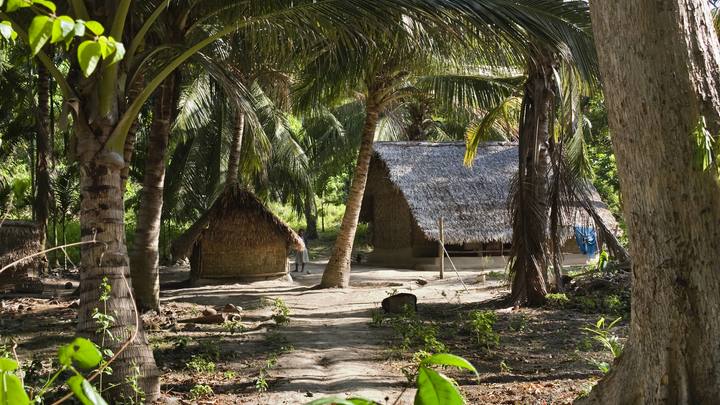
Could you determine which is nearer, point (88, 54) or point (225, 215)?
point (88, 54)

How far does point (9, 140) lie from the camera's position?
669 inches

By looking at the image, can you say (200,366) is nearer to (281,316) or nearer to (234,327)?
(234,327)

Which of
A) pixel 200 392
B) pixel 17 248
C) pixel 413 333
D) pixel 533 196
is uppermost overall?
pixel 533 196

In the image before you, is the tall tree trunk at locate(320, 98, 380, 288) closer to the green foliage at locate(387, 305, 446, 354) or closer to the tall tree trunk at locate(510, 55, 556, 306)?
the green foliage at locate(387, 305, 446, 354)

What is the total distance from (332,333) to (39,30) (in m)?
7.44

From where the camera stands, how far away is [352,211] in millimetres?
13531

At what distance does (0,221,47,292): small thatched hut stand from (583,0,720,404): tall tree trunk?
1058 centimetres

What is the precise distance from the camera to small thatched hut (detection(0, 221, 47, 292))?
38.9ft

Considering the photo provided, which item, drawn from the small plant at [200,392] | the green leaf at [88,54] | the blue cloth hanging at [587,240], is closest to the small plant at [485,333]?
the small plant at [200,392]

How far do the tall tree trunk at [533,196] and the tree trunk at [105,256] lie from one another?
6034 mm

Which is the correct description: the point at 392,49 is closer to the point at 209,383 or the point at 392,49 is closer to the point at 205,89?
the point at 209,383

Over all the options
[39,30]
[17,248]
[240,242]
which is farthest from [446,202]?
[39,30]

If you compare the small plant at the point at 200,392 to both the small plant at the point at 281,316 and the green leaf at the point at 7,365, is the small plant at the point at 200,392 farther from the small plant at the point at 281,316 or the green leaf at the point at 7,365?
the green leaf at the point at 7,365

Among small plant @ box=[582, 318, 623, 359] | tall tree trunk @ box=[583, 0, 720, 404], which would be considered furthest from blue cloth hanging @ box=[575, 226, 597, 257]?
tall tree trunk @ box=[583, 0, 720, 404]
